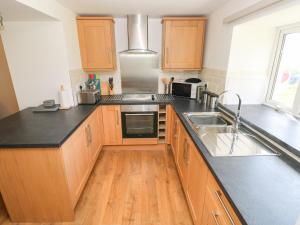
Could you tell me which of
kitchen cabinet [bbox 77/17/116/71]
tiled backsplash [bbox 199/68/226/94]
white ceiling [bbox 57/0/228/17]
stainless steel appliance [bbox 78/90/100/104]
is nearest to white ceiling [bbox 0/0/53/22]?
white ceiling [bbox 57/0/228/17]

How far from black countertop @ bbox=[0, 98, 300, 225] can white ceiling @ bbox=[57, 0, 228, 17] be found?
1.46m

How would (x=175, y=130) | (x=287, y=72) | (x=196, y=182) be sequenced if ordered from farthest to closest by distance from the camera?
(x=175, y=130) < (x=287, y=72) < (x=196, y=182)

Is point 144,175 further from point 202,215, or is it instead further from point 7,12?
point 7,12

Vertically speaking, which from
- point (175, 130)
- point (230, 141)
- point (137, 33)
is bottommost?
point (175, 130)

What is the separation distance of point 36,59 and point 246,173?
259 cm

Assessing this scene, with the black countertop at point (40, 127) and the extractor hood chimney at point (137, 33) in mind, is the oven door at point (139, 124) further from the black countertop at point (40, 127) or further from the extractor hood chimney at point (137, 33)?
the extractor hood chimney at point (137, 33)

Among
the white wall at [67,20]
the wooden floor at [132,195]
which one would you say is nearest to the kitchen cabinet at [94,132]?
the wooden floor at [132,195]

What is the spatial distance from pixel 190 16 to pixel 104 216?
295 cm

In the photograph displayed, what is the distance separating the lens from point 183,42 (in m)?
2.70

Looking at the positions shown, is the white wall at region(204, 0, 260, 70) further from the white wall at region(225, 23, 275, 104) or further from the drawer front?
the drawer front

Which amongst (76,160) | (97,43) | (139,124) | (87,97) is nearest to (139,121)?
(139,124)

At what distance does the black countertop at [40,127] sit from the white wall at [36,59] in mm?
294

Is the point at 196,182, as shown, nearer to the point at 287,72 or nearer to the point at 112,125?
the point at 287,72

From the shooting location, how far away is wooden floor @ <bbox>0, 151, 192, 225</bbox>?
1.69m
